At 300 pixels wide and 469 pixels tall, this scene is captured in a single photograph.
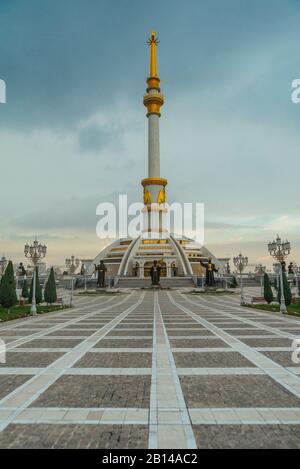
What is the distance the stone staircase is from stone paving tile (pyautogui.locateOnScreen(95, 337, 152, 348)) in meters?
40.7

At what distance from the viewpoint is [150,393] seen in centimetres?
587

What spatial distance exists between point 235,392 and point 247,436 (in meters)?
1.73

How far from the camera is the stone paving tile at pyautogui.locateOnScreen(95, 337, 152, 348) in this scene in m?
10.0

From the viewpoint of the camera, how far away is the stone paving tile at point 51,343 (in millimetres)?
10047

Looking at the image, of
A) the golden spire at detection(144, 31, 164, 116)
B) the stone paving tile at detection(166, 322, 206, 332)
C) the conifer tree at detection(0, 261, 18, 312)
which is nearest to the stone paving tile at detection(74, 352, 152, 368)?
the stone paving tile at detection(166, 322, 206, 332)

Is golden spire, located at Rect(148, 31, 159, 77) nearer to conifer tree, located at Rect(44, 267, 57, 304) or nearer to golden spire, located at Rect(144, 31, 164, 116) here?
golden spire, located at Rect(144, 31, 164, 116)

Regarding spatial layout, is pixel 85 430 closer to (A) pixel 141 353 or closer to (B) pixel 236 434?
(B) pixel 236 434

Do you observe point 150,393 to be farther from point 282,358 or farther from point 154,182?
point 154,182

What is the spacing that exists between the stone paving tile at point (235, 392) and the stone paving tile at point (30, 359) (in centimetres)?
357

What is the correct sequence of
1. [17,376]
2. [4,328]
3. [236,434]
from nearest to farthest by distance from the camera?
[236,434]
[17,376]
[4,328]

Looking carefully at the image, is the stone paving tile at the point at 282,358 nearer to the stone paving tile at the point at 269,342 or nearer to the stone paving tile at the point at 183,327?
the stone paving tile at the point at 269,342

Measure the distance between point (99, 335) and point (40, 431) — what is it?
7.60 metres
